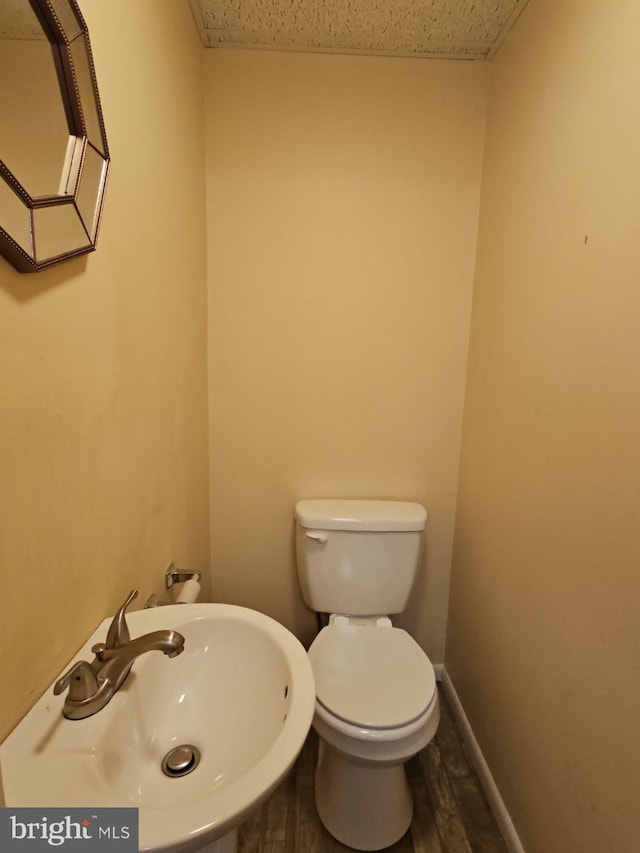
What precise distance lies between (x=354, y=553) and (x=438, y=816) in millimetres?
795

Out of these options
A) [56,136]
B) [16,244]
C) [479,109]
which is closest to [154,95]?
[56,136]

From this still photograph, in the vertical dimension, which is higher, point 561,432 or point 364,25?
point 364,25

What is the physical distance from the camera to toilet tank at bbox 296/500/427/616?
5.10 feet

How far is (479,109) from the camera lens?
4.97 ft

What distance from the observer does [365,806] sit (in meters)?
1.28

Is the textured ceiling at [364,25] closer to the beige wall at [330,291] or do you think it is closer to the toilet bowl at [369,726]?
the beige wall at [330,291]

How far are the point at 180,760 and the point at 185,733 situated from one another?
0.19ft

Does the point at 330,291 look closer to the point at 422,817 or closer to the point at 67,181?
the point at 67,181

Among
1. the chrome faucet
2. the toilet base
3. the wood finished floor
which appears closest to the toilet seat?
the toilet base

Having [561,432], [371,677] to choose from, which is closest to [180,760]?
[371,677]

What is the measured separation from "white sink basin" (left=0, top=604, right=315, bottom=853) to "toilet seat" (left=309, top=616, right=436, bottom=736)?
17.3 inches

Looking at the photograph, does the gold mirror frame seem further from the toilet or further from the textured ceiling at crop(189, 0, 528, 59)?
the toilet

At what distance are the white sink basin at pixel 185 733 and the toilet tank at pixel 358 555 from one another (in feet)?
2.08

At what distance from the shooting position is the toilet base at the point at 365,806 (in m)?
1.27
